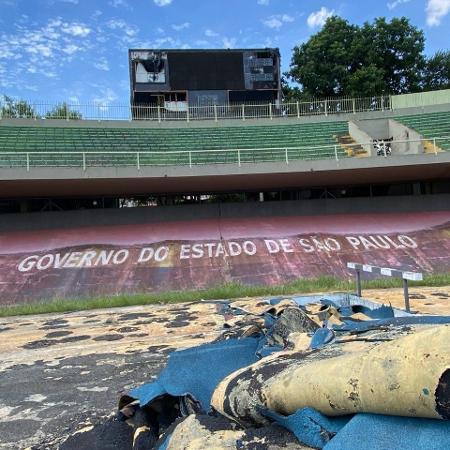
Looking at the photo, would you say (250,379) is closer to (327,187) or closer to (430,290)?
(430,290)

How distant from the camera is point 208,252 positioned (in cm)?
1906

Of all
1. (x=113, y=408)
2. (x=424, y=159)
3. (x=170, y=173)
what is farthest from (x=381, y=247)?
(x=113, y=408)

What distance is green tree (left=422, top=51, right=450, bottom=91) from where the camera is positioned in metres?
47.5

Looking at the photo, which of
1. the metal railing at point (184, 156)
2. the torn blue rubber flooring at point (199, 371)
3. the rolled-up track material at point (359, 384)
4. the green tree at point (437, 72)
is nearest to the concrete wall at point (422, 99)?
the metal railing at point (184, 156)

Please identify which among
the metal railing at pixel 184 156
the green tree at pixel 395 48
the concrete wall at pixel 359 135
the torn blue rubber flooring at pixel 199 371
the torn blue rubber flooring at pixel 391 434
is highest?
the green tree at pixel 395 48

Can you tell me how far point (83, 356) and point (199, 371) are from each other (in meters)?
3.88

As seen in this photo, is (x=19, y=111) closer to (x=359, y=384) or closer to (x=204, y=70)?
(x=204, y=70)

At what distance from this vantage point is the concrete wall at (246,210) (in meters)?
22.1

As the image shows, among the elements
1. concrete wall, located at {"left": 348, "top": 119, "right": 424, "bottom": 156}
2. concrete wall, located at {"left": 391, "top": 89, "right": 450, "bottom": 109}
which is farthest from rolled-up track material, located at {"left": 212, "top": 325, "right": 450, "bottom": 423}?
concrete wall, located at {"left": 391, "top": 89, "right": 450, "bottom": 109}

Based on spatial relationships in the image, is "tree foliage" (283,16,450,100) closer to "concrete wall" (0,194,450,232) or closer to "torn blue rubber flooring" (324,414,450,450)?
"concrete wall" (0,194,450,232)

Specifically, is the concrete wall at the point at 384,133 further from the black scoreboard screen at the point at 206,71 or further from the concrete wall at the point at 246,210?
the black scoreboard screen at the point at 206,71

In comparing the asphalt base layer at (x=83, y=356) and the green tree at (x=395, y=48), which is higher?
the green tree at (x=395, y=48)

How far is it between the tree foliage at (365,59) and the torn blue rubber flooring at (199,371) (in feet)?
142

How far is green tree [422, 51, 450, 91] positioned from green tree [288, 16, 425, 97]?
3.43 feet
